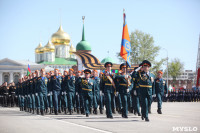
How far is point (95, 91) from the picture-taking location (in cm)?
1764

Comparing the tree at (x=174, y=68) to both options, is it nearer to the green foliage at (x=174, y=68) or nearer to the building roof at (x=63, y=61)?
the green foliage at (x=174, y=68)

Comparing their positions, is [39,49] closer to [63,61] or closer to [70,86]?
[63,61]

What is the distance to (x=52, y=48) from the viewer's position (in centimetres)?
13050

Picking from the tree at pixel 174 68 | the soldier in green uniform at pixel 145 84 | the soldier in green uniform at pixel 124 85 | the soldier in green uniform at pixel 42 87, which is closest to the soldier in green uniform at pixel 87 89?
the soldier in green uniform at pixel 124 85

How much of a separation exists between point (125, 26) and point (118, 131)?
6.68 meters

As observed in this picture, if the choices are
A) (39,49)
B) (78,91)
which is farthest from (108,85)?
(39,49)

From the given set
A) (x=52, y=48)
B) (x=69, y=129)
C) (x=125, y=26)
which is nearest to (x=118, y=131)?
(x=69, y=129)

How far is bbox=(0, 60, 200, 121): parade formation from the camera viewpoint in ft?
42.6

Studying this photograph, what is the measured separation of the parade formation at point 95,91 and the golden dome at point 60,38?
10824 centimetres

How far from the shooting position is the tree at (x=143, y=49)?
77.8 metres

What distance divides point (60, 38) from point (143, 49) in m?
57.3

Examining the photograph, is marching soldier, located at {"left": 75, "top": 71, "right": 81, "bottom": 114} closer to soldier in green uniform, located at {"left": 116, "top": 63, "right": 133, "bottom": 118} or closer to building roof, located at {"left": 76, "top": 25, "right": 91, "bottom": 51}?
soldier in green uniform, located at {"left": 116, "top": 63, "right": 133, "bottom": 118}

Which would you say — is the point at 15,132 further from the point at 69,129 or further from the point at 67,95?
the point at 67,95

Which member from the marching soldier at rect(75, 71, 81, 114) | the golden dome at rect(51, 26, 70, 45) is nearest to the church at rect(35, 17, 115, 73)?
the golden dome at rect(51, 26, 70, 45)
